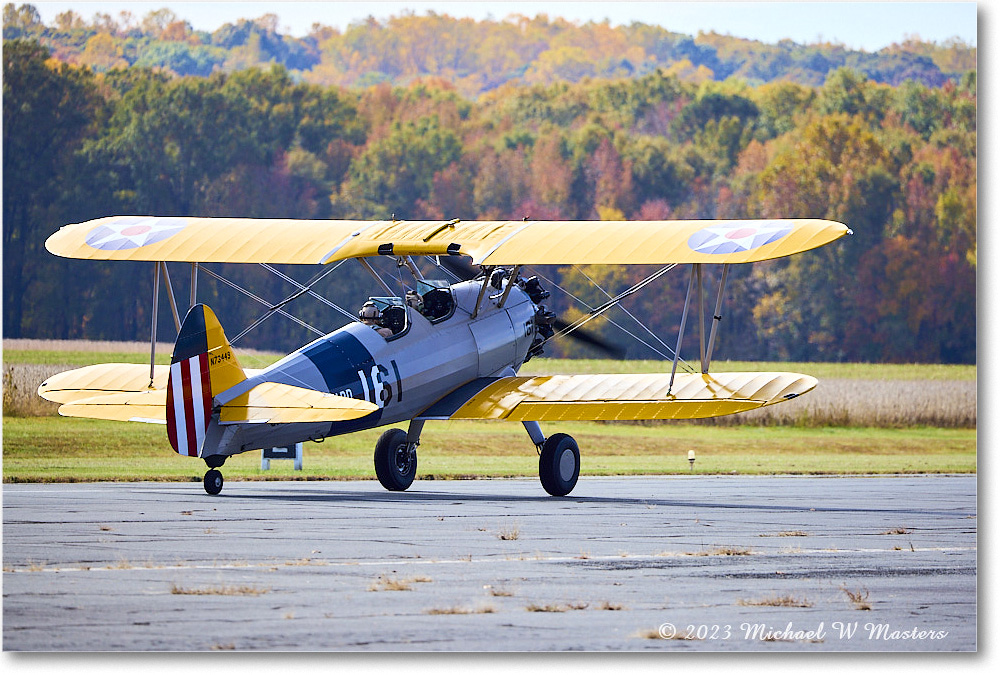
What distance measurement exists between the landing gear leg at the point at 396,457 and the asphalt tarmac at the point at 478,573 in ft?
2.16

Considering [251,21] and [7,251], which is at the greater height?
[251,21]

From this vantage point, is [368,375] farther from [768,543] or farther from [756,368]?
[756,368]

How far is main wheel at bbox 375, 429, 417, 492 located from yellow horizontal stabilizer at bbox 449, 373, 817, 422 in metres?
0.76

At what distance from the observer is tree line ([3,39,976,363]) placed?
149 ft

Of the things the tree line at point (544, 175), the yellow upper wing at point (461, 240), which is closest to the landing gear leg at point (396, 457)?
the yellow upper wing at point (461, 240)

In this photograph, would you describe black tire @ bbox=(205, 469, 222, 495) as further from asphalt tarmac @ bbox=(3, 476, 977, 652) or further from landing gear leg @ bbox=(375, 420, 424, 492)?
landing gear leg @ bbox=(375, 420, 424, 492)

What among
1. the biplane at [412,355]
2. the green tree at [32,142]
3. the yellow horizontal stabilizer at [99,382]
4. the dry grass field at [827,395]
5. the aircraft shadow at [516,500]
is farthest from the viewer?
the green tree at [32,142]

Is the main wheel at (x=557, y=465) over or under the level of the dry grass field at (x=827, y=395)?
over

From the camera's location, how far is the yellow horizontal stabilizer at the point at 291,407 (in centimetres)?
1583

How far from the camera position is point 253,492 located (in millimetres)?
18547

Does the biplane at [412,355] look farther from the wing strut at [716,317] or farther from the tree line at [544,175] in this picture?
the tree line at [544,175]

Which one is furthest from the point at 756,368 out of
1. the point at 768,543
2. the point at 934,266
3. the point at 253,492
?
the point at 768,543

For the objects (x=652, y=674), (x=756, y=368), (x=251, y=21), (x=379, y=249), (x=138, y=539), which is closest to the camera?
(x=652, y=674)

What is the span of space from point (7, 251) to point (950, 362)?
80.2ft
